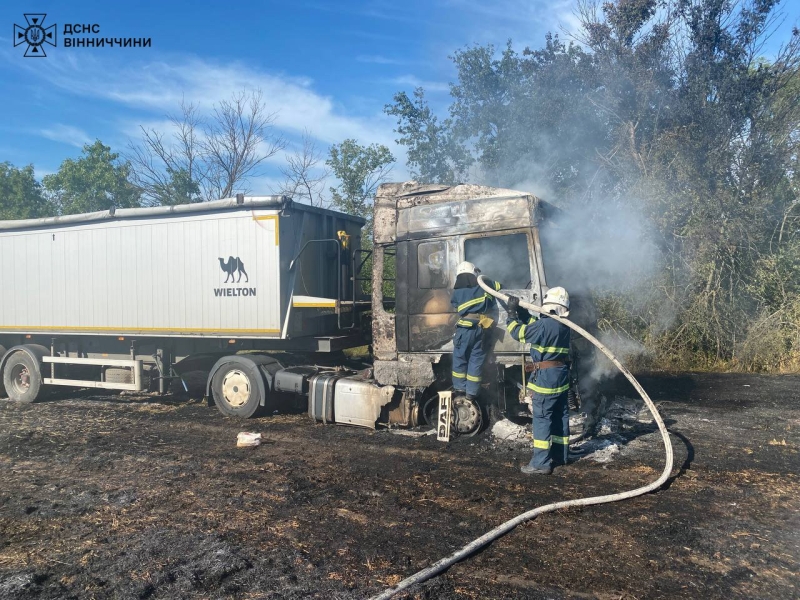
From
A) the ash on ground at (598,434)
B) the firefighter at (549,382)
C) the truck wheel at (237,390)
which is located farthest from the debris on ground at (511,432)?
the truck wheel at (237,390)

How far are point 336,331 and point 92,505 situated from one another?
4.01 meters

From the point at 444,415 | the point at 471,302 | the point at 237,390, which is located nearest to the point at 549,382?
the point at 471,302

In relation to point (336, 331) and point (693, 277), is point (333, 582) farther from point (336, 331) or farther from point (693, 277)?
point (693, 277)

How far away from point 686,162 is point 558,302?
31.9 feet

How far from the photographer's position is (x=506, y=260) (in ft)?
21.9

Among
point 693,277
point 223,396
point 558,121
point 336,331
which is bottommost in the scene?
point 223,396

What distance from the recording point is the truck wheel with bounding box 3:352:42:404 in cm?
1037

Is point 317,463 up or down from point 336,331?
down

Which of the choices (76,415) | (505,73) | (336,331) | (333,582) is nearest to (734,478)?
(333,582)

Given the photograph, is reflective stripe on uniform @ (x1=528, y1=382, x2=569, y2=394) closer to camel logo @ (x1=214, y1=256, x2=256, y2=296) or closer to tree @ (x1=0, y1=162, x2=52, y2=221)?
camel logo @ (x1=214, y1=256, x2=256, y2=296)

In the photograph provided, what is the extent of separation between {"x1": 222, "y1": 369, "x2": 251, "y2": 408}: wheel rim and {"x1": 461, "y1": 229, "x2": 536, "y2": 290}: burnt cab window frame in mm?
3727

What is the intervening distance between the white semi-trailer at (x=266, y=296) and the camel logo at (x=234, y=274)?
0.02 metres

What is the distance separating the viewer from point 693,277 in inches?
531

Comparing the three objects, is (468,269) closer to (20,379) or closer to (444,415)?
(444,415)
